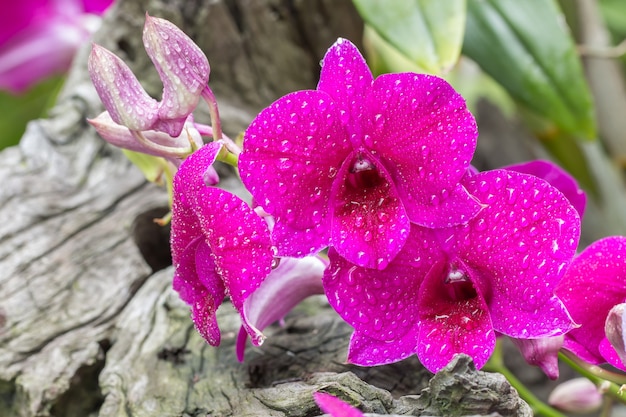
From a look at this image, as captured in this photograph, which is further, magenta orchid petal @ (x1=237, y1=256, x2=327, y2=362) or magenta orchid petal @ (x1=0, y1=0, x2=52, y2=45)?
magenta orchid petal @ (x1=0, y1=0, x2=52, y2=45)

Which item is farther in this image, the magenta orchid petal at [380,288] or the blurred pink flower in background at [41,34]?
the blurred pink flower in background at [41,34]

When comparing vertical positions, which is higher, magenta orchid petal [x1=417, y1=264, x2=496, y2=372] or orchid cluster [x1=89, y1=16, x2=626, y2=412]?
orchid cluster [x1=89, y1=16, x2=626, y2=412]

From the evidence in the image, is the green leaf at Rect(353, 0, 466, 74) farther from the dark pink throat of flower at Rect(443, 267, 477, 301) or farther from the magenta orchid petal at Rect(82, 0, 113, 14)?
the magenta orchid petal at Rect(82, 0, 113, 14)

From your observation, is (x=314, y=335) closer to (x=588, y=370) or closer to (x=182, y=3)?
(x=588, y=370)

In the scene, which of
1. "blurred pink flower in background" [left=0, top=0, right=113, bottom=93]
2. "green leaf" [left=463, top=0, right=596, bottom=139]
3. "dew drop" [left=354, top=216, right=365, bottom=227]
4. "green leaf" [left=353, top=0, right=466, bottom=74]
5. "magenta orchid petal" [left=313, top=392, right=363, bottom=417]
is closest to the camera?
"magenta orchid petal" [left=313, top=392, right=363, bottom=417]

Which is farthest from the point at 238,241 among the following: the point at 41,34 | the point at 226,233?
the point at 41,34

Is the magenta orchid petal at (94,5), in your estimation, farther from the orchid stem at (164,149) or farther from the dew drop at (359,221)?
the dew drop at (359,221)

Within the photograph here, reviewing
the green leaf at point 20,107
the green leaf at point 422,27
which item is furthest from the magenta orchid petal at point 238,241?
the green leaf at point 20,107

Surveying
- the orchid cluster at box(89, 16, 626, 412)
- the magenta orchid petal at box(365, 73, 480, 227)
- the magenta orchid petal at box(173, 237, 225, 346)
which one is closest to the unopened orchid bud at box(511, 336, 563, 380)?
the orchid cluster at box(89, 16, 626, 412)
